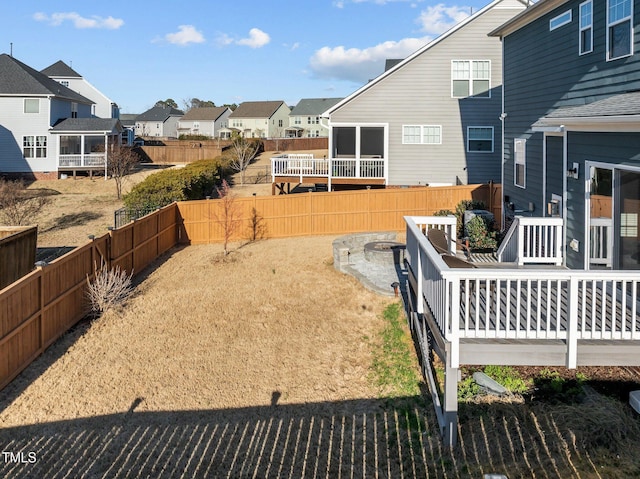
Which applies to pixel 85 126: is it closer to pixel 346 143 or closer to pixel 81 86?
pixel 81 86

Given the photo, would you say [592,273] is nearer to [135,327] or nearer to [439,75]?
[135,327]

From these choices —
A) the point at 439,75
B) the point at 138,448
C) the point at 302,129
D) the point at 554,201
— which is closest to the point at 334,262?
the point at 554,201

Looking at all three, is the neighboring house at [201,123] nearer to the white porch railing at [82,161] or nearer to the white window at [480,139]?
the white porch railing at [82,161]

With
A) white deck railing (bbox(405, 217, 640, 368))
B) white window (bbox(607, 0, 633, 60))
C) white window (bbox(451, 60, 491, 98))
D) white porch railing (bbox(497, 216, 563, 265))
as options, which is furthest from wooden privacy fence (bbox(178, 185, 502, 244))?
white deck railing (bbox(405, 217, 640, 368))

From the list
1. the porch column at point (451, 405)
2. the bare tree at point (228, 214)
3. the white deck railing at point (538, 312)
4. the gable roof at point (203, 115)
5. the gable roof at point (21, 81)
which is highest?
the gable roof at point (203, 115)

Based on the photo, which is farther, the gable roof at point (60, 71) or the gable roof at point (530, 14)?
the gable roof at point (60, 71)

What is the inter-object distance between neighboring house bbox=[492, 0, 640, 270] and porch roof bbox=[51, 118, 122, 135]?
30.2 meters

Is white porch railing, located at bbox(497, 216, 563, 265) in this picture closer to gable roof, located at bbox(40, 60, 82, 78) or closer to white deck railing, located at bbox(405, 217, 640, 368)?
white deck railing, located at bbox(405, 217, 640, 368)

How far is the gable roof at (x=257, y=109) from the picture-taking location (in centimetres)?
8081

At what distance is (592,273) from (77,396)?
7155 mm

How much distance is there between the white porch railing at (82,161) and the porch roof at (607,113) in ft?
107

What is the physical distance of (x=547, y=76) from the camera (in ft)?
40.7

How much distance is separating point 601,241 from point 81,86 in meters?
50.1

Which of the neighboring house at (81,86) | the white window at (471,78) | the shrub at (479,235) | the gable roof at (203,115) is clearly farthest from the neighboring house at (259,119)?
the shrub at (479,235)
